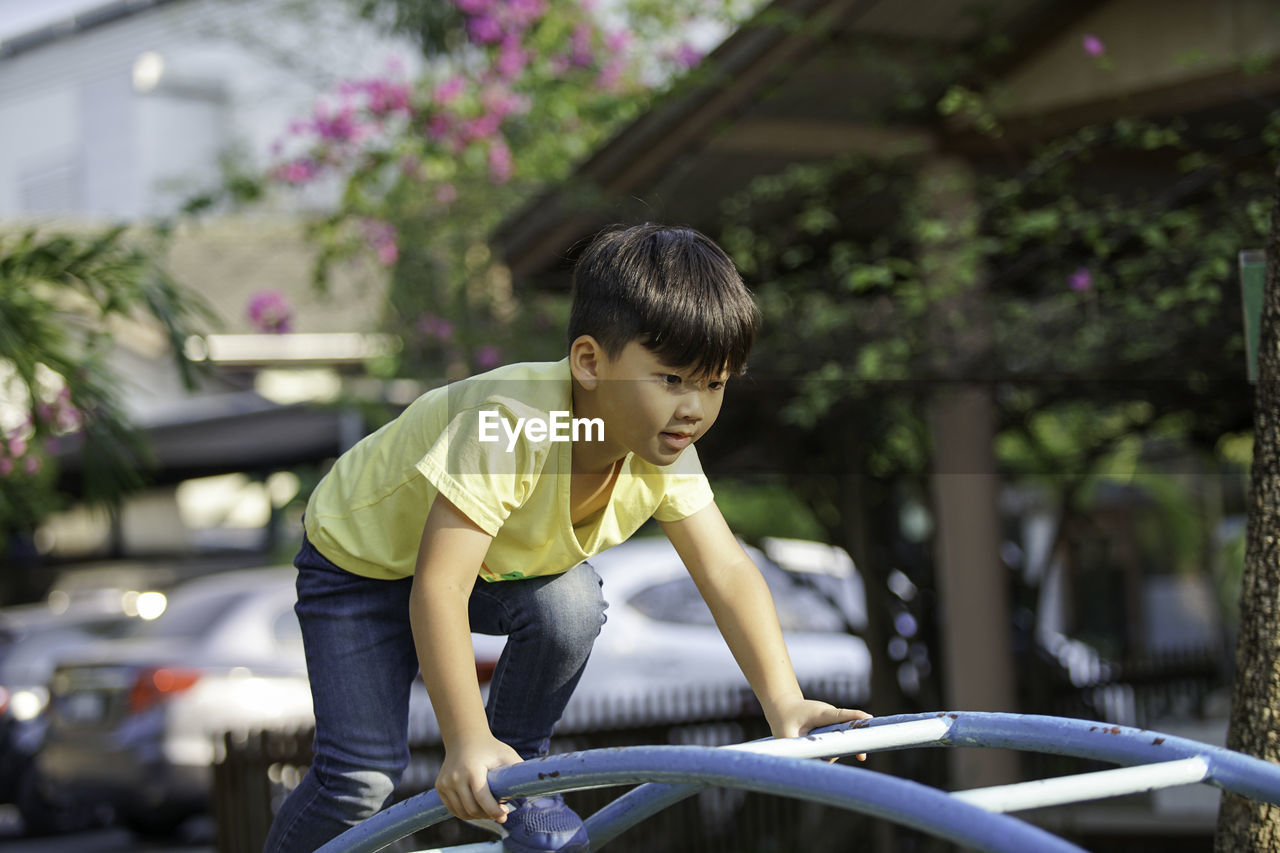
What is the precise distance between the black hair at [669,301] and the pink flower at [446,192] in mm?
6373

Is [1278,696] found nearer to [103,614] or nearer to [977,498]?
[977,498]

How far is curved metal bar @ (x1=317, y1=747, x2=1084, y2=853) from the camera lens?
1.35 m

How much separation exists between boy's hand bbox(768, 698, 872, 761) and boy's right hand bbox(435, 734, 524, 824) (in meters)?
0.45

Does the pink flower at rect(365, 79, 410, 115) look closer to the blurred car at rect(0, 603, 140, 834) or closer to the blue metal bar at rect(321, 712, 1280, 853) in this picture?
the blurred car at rect(0, 603, 140, 834)

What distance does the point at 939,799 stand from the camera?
138 centimetres

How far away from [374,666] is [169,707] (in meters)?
5.06

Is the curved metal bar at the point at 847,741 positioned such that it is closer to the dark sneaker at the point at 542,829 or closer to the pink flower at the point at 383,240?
the dark sneaker at the point at 542,829

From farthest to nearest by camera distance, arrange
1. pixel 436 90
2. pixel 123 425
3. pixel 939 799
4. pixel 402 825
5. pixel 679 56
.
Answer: pixel 436 90
pixel 679 56
pixel 123 425
pixel 402 825
pixel 939 799

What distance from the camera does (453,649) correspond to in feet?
6.13

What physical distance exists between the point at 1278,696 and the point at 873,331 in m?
3.02

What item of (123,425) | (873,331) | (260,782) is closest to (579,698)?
(260,782)

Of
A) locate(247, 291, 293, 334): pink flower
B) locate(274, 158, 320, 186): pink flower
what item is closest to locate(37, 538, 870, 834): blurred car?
locate(247, 291, 293, 334): pink flower

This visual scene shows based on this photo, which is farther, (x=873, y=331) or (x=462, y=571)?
(x=873, y=331)

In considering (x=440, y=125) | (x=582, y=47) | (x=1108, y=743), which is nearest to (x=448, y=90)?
(x=440, y=125)
